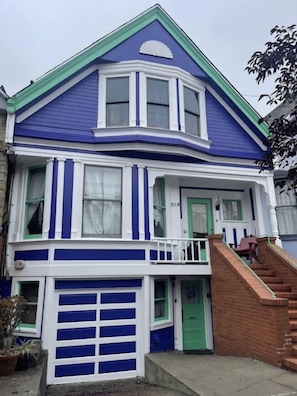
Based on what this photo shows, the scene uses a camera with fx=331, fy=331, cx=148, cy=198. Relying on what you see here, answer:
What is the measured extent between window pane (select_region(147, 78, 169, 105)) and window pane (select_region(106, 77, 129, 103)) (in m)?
0.66

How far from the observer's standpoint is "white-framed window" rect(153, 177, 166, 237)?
9.38m

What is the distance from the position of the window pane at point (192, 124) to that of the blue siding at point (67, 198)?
368 cm

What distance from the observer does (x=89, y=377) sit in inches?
296

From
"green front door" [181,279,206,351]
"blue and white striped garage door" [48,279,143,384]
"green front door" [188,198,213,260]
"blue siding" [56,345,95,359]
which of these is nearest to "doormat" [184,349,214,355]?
"green front door" [181,279,206,351]

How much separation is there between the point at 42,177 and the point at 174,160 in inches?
145

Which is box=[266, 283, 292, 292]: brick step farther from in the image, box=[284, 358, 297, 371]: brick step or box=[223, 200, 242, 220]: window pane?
box=[223, 200, 242, 220]: window pane

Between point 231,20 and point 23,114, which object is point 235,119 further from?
point 23,114

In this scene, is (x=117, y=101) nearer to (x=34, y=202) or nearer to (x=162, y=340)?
(x=34, y=202)

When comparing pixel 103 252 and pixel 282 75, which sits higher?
pixel 282 75

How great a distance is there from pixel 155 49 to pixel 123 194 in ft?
14.8

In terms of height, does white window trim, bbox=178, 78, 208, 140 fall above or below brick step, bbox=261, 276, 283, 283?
above

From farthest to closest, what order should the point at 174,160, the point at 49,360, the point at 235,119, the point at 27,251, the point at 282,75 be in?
1. the point at 235,119
2. the point at 174,160
3. the point at 27,251
4. the point at 49,360
5. the point at 282,75

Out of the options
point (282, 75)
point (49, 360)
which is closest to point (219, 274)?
point (49, 360)

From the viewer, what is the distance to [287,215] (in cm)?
1234
